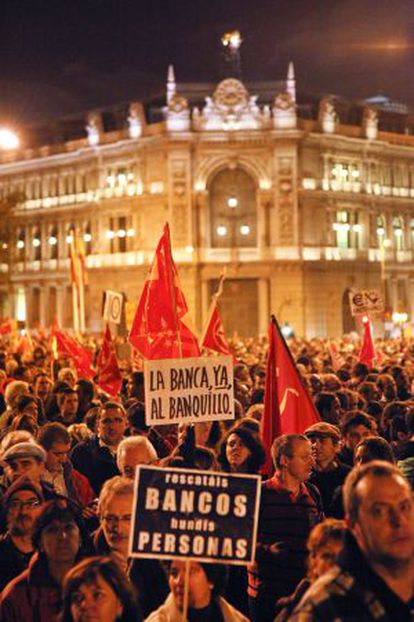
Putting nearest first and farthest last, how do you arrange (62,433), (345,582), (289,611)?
1. (345,582)
2. (289,611)
3. (62,433)

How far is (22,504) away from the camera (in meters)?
5.84

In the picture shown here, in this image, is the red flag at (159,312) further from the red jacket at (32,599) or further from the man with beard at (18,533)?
the red jacket at (32,599)

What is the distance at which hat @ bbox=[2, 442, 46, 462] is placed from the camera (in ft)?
22.6

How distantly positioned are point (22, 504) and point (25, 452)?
108 centimetres

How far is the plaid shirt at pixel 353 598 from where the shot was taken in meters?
3.50

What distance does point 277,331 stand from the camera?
10.3 metres

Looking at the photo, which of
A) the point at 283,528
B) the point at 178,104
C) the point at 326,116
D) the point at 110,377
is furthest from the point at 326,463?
the point at 326,116

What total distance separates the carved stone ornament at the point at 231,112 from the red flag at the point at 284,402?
48270 mm

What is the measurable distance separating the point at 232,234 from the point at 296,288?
4521 millimetres

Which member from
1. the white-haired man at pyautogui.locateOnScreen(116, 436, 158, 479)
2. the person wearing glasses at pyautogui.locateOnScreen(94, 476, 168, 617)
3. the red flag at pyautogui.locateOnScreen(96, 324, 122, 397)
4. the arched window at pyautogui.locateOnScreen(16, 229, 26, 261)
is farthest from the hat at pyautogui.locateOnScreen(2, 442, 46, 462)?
the arched window at pyautogui.locateOnScreen(16, 229, 26, 261)

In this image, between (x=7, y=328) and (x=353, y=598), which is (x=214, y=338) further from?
(x=7, y=328)

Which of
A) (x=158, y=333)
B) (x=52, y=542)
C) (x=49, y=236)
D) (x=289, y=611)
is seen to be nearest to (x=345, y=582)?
(x=289, y=611)

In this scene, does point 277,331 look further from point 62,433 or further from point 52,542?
point 52,542

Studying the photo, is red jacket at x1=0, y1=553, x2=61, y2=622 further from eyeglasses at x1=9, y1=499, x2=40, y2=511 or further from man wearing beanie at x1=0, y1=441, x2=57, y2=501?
man wearing beanie at x1=0, y1=441, x2=57, y2=501
